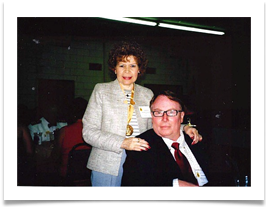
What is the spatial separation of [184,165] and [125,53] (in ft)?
3.22

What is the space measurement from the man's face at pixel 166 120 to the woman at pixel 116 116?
0.16 metres

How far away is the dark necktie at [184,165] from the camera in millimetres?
1560

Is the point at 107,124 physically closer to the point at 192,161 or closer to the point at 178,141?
the point at 178,141

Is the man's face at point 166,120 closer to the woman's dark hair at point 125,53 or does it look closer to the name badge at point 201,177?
the name badge at point 201,177

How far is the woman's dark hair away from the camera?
1.79 metres

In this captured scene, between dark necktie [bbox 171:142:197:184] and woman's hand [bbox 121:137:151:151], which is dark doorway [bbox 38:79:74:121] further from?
dark necktie [bbox 171:142:197:184]

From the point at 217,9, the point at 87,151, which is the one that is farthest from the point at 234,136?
the point at 87,151

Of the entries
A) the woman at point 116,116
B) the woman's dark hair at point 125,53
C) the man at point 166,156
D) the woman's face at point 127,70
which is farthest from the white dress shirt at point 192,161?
the woman's dark hair at point 125,53

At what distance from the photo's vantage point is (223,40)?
250cm

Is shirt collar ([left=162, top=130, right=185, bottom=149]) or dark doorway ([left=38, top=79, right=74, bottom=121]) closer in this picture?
shirt collar ([left=162, top=130, right=185, bottom=149])

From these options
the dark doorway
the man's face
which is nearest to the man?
the man's face

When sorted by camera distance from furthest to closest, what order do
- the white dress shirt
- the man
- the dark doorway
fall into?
1. the dark doorway
2. the white dress shirt
3. the man

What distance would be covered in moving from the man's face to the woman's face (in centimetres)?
33

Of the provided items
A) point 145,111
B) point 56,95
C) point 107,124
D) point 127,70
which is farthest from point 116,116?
point 56,95
